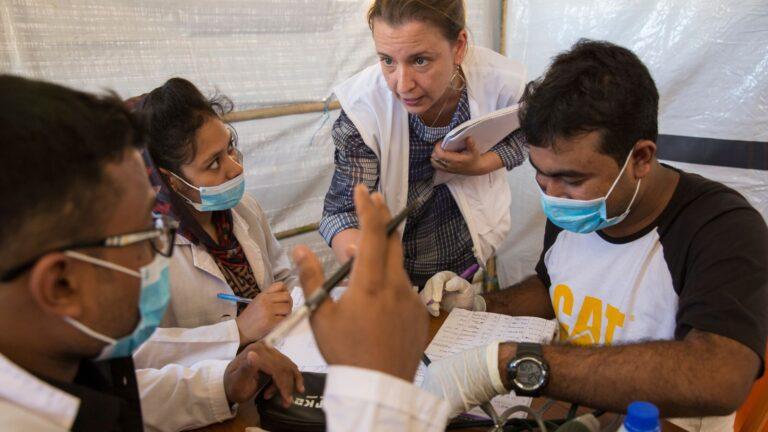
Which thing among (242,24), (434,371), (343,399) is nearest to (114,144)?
(343,399)

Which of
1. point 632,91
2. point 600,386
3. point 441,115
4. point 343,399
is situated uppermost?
point 632,91

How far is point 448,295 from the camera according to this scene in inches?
66.6

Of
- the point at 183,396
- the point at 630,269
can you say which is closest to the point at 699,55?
the point at 630,269

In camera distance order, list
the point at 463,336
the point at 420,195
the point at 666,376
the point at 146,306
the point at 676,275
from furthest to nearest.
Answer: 1. the point at 420,195
2. the point at 463,336
3. the point at 676,275
4. the point at 666,376
5. the point at 146,306

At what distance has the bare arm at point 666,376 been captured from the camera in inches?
42.2

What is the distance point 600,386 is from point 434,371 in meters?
0.35

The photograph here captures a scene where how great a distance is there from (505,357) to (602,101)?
0.63m

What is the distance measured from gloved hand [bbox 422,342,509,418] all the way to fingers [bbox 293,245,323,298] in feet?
1.63

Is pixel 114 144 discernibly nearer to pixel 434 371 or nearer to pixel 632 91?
pixel 434 371

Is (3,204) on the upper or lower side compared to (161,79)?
upper

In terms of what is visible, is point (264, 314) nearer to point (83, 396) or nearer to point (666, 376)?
point (83, 396)

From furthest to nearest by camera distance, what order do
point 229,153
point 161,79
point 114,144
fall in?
point 161,79, point 229,153, point 114,144

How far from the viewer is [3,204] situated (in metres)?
0.72

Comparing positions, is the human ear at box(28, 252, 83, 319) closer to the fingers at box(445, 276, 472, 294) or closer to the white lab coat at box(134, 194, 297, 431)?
the white lab coat at box(134, 194, 297, 431)
